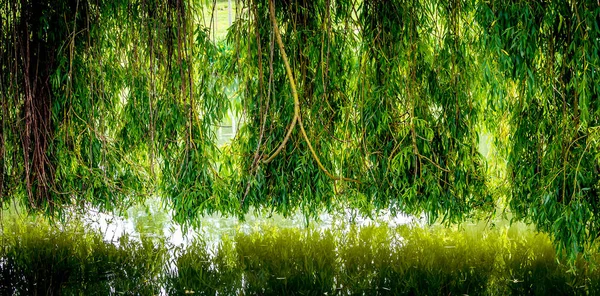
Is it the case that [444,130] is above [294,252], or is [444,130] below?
above

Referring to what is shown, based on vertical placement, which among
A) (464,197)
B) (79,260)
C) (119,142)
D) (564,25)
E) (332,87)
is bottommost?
(79,260)

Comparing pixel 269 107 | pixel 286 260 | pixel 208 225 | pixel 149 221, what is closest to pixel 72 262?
pixel 149 221

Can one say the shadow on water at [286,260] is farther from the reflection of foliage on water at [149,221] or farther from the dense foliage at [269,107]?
the dense foliage at [269,107]

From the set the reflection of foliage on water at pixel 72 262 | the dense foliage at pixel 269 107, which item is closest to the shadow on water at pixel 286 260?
the reflection of foliage on water at pixel 72 262

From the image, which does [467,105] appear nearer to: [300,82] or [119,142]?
[300,82]

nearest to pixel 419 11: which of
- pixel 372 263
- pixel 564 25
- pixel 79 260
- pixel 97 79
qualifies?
pixel 564 25

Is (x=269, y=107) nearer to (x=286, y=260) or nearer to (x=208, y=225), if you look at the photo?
(x=286, y=260)

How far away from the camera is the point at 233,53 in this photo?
153 inches

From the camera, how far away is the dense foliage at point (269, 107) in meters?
3.76

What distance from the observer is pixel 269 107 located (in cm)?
393

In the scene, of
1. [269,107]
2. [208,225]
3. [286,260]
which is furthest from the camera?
[208,225]

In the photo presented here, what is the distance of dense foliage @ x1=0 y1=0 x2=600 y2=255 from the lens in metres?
3.76

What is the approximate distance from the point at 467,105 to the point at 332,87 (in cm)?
78

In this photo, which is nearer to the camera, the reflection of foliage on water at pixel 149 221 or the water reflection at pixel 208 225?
the water reflection at pixel 208 225
